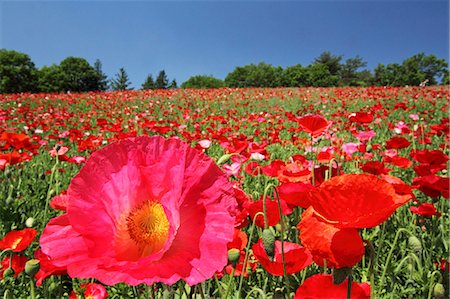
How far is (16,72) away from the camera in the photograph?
44.2 metres

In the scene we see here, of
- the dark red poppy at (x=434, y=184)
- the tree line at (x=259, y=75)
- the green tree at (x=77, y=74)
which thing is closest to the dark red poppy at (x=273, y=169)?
the dark red poppy at (x=434, y=184)

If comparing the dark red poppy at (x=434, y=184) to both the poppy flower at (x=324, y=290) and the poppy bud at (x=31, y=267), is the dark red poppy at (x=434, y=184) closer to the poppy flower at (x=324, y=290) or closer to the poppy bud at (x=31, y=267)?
the poppy flower at (x=324, y=290)

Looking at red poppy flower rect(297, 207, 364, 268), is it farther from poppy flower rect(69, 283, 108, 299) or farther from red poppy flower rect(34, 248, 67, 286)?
poppy flower rect(69, 283, 108, 299)

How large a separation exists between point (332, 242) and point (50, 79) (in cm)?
5716

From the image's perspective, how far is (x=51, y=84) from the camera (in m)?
49.3

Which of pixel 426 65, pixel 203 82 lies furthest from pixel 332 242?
pixel 203 82

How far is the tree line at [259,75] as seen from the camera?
4572 centimetres

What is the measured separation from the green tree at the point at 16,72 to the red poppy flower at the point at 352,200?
49191 mm

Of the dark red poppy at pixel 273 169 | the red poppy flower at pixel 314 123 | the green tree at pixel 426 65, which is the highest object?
the green tree at pixel 426 65

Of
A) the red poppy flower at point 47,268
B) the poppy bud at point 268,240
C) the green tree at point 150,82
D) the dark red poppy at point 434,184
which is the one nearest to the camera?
the poppy bud at point 268,240

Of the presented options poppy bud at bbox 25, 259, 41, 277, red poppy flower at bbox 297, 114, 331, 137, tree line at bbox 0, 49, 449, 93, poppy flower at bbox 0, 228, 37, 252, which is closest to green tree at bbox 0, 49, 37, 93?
tree line at bbox 0, 49, 449, 93

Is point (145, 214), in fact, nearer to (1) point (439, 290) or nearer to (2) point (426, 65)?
(1) point (439, 290)

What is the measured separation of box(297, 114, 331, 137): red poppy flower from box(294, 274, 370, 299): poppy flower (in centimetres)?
119

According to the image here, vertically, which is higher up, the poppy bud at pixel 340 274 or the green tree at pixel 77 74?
the green tree at pixel 77 74
